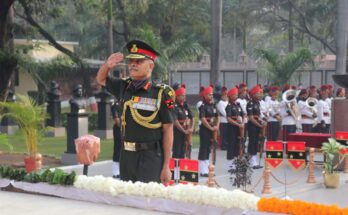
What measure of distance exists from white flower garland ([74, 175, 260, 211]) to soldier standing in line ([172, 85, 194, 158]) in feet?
19.5

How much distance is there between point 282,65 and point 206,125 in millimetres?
13471

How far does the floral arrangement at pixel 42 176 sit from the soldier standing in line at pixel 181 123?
4996 mm

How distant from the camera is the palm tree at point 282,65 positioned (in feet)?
82.4

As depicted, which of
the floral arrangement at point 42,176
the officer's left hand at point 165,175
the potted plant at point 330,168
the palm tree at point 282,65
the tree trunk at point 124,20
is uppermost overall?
the tree trunk at point 124,20

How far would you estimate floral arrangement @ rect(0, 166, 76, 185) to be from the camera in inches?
251

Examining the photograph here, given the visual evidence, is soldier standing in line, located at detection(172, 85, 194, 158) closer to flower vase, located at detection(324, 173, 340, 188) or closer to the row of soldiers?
the row of soldiers

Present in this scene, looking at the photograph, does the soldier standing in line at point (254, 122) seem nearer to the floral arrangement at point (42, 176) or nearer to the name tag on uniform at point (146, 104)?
the floral arrangement at point (42, 176)

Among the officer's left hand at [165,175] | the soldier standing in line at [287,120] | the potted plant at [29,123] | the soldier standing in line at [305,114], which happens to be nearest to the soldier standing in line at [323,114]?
the soldier standing in line at [305,114]

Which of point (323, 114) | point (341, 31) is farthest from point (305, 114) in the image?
point (341, 31)

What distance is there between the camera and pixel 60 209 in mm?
6066

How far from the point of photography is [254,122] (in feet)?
44.8

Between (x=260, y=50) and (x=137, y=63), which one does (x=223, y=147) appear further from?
(x=137, y=63)

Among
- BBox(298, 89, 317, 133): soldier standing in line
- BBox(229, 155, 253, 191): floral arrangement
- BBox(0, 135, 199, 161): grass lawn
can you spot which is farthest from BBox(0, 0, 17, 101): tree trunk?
BBox(229, 155, 253, 191): floral arrangement

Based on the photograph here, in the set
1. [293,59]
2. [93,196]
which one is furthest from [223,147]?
[93,196]
